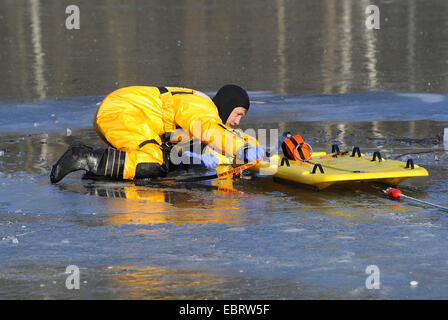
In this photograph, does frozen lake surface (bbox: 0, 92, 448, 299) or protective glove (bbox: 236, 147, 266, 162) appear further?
protective glove (bbox: 236, 147, 266, 162)

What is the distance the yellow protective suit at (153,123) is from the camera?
8.21m

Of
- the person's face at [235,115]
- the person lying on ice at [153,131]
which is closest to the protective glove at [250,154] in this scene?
the person lying on ice at [153,131]

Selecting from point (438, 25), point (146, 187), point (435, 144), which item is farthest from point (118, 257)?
point (438, 25)

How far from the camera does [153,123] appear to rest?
8.60 m

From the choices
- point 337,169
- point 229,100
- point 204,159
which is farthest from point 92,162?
point 337,169

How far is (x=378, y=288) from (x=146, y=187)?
3.34 m

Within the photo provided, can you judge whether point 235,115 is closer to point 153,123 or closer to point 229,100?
point 229,100

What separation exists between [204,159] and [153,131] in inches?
21.9

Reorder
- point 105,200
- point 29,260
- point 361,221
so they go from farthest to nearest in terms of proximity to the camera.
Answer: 1. point 105,200
2. point 361,221
3. point 29,260

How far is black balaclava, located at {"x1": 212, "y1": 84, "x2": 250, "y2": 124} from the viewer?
8.54 meters

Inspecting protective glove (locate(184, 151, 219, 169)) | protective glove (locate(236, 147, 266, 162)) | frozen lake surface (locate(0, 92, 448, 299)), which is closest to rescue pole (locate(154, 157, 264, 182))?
protective glove (locate(236, 147, 266, 162))

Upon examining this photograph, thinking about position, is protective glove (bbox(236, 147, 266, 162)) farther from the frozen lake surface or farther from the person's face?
the person's face

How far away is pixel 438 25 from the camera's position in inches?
873

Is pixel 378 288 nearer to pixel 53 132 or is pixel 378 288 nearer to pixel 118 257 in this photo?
pixel 118 257
